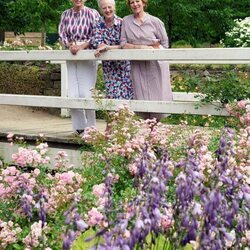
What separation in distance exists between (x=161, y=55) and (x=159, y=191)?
13.8ft

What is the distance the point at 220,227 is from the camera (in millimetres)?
3217

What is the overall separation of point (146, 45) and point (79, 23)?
772 millimetres

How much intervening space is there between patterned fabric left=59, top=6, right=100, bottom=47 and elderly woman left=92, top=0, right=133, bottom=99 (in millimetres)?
152

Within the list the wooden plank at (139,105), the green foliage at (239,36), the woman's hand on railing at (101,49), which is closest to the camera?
the wooden plank at (139,105)

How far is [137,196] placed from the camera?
3299 mm

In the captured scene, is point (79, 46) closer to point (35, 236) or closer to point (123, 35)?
point (123, 35)

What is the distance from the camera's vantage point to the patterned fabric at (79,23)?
7996mm

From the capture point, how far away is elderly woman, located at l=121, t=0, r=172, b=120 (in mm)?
7594

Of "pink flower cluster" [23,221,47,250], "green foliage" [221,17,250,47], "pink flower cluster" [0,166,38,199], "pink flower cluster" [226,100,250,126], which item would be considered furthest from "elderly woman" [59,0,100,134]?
"green foliage" [221,17,250,47]

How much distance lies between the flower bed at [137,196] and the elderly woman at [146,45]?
3.19 feet

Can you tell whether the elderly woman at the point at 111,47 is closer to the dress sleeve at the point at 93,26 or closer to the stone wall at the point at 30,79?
the dress sleeve at the point at 93,26

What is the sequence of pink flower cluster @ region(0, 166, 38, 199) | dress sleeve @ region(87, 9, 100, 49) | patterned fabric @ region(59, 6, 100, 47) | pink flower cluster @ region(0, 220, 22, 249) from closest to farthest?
pink flower cluster @ region(0, 220, 22, 249)
pink flower cluster @ region(0, 166, 38, 199)
dress sleeve @ region(87, 9, 100, 49)
patterned fabric @ region(59, 6, 100, 47)

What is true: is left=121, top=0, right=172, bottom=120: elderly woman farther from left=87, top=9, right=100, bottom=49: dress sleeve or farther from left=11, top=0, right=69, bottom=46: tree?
left=11, top=0, right=69, bottom=46: tree

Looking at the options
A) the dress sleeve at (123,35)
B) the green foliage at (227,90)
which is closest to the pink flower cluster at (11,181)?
the green foliage at (227,90)
